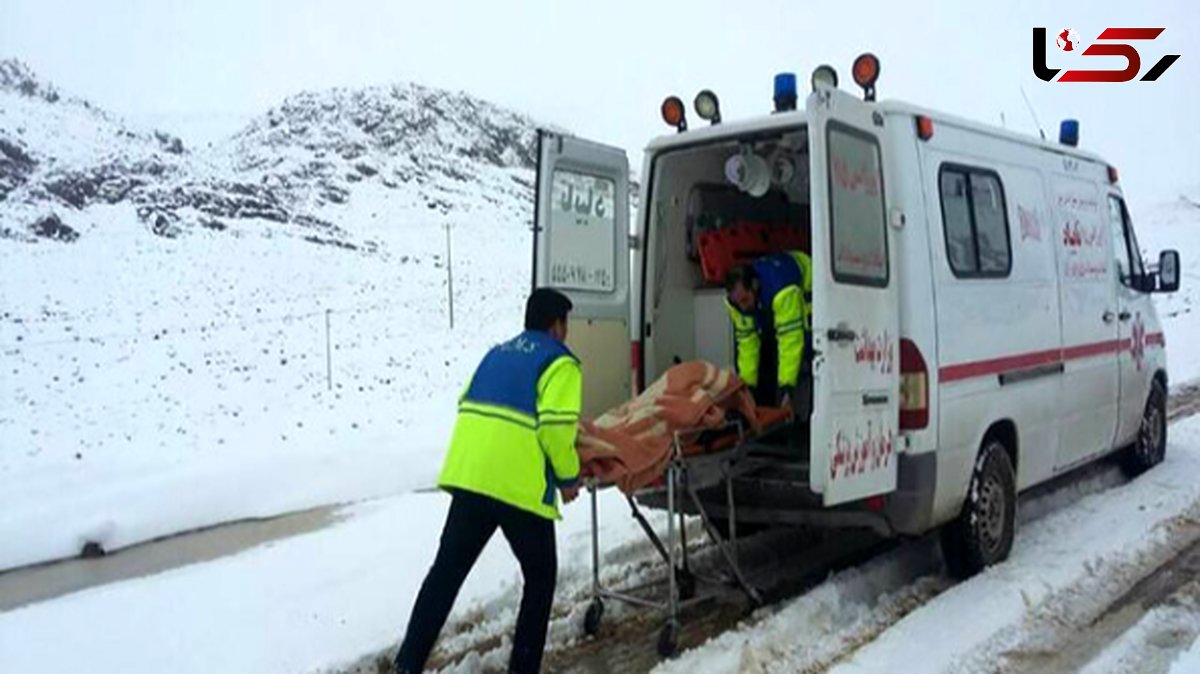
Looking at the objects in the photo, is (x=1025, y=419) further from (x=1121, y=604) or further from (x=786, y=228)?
(x=786, y=228)

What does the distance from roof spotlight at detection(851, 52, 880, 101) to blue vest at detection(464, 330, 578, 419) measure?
2160mm

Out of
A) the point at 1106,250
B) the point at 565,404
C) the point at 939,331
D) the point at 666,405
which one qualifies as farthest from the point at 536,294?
the point at 1106,250

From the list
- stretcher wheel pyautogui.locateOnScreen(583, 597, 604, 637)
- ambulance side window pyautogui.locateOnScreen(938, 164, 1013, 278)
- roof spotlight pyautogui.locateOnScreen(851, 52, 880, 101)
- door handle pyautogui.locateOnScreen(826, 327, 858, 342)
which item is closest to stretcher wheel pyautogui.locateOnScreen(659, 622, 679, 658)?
stretcher wheel pyautogui.locateOnScreen(583, 597, 604, 637)

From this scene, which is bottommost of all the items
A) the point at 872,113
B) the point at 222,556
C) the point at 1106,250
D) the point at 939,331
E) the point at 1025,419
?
the point at 222,556

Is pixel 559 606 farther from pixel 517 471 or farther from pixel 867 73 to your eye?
pixel 867 73

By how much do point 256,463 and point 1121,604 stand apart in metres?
7.72

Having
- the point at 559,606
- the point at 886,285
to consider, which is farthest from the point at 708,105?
the point at 559,606

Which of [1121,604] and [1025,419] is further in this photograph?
[1025,419]

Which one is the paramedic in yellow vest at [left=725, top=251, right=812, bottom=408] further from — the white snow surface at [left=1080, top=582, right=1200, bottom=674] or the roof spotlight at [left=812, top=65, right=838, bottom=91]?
the white snow surface at [left=1080, top=582, right=1200, bottom=674]

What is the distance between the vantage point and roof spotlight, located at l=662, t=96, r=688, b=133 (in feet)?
20.5

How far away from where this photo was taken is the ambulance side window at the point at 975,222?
18.5 feet

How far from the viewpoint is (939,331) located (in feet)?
17.8

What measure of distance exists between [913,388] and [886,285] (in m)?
0.54

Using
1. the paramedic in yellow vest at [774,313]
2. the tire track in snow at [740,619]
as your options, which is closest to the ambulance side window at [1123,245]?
the tire track in snow at [740,619]
